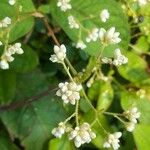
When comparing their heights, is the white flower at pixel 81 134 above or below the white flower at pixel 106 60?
below

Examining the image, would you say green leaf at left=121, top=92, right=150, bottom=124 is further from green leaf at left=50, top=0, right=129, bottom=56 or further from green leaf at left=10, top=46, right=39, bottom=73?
green leaf at left=10, top=46, right=39, bottom=73

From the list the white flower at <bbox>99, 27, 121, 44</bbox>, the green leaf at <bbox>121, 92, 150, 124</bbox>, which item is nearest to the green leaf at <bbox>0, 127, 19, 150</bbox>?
the green leaf at <bbox>121, 92, 150, 124</bbox>

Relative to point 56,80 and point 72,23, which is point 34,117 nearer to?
point 56,80

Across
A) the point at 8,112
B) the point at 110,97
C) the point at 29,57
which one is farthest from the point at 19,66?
the point at 110,97

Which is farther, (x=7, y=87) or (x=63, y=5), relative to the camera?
(x=7, y=87)

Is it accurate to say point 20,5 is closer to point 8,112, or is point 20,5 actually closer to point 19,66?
point 19,66

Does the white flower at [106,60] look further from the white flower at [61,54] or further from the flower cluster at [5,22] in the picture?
the flower cluster at [5,22]

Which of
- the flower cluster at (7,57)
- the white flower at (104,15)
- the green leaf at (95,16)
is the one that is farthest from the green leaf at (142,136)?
the flower cluster at (7,57)

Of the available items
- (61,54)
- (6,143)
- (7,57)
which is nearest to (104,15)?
(61,54)
